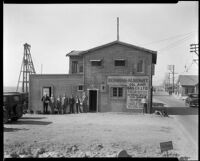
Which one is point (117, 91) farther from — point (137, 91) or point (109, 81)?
point (137, 91)

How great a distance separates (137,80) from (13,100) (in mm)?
11393

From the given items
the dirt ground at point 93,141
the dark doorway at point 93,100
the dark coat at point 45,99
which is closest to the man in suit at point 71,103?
the dark doorway at point 93,100

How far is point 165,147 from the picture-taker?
7.29m

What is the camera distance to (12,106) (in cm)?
1745

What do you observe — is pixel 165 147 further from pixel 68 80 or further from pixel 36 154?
pixel 68 80

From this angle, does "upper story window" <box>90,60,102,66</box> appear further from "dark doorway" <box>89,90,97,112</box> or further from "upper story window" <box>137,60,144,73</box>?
"upper story window" <box>137,60,144,73</box>

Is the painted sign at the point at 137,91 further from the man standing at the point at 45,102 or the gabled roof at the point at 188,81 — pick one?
the gabled roof at the point at 188,81

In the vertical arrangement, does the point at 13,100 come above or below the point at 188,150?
above

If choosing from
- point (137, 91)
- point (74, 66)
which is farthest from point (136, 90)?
point (74, 66)

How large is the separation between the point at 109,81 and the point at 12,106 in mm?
9762

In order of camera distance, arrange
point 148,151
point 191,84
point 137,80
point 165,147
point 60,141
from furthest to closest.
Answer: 1. point 191,84
2. point 137,80
3. point 60,141
4. point 148,151
5. point 165,147

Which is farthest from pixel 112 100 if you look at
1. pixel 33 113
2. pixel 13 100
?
pixel 13 100

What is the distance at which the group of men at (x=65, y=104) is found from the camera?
24.3m

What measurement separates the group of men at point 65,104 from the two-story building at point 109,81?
23.0 inches
